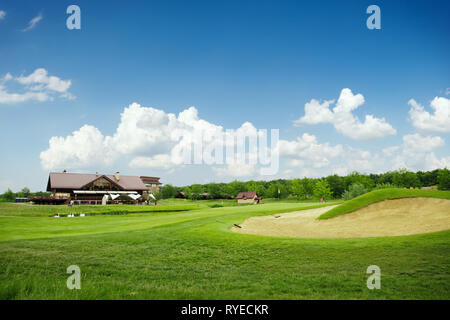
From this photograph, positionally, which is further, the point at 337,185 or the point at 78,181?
the point at 337,185

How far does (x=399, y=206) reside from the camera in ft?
72.9

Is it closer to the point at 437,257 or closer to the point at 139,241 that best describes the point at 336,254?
the point at 437,257

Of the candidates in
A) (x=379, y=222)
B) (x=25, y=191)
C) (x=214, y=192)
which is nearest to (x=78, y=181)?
(x=25, y=191)

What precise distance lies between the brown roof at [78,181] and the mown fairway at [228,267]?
6945 centimetres

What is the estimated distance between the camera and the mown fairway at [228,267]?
272 inches

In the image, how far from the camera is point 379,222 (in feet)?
64.4

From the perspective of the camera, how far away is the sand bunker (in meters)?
16.3

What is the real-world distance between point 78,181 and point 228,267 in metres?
81.5

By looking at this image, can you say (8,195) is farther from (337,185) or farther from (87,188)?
(337,185)

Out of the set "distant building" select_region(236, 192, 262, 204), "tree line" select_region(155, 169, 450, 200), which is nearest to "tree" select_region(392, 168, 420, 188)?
"tree line" select_region(155, 169, 450, 200)

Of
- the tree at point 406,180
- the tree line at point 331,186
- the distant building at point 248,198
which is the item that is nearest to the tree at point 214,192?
the tree line at point 331,186
